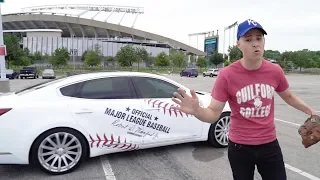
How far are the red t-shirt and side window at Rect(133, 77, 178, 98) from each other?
2.35m

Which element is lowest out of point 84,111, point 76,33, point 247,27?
point 84,111

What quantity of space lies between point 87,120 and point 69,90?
1.72ft

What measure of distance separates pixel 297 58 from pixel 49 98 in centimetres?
6914

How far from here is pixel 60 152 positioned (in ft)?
12.7

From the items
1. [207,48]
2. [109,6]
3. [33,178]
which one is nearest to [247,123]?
[33,178]

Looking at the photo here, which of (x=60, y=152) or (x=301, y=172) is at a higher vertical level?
(x=60, y=152)

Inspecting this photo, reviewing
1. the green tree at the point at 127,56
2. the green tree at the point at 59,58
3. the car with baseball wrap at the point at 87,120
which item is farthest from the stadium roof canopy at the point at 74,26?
the car with baseball wrap at the point at 87,120

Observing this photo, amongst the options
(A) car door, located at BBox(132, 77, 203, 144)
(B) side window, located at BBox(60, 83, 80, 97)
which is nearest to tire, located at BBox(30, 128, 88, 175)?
(B) side window, located at BBox(60, 83, 80, 97)

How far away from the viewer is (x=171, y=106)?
4488 millimetres

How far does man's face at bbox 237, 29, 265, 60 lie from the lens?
205 centimetres

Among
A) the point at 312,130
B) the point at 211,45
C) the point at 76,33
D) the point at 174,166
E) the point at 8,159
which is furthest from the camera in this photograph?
the point at 76,33

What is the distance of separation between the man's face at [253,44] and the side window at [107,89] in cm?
253

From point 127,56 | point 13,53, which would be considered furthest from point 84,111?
point 127,56

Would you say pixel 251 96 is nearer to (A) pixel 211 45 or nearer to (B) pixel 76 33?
(A) pixel 211 45
